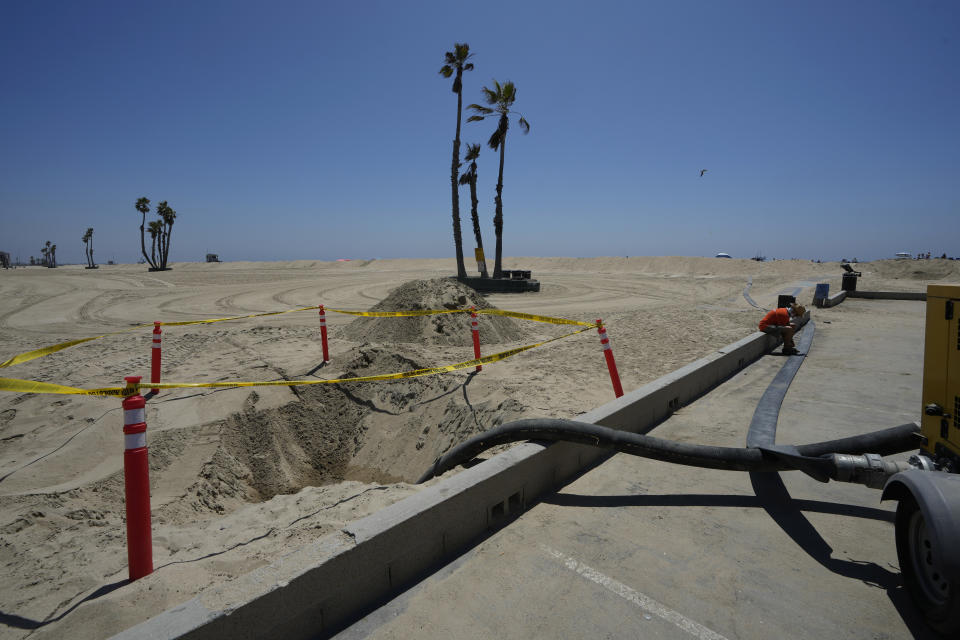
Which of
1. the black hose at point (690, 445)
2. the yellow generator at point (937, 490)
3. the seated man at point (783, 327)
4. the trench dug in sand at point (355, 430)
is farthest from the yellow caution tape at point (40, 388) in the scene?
the seated man at point (783, 327)

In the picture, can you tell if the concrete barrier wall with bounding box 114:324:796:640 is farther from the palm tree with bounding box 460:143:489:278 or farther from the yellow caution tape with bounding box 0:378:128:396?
the palm tree with bounding box 460:143:489:278

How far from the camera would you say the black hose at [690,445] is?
392 centimetres

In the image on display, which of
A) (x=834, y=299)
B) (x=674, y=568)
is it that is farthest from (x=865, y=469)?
(x=834, y=299)

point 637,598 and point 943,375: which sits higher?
point 943,375

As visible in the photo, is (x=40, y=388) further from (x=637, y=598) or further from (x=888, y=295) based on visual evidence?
(x=888, y=295)

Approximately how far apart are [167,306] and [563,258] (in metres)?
43.2

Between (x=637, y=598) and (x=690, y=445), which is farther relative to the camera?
(x=690, y=445)

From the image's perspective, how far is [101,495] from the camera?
5180 mm

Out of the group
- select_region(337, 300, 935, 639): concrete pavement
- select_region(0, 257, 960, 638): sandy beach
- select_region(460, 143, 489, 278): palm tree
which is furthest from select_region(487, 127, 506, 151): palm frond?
select_region(337, 300, 935, 639): concrete pavement

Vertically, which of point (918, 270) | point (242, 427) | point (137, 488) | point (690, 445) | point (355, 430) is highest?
point (918, 270)

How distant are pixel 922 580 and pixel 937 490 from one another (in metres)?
0.58

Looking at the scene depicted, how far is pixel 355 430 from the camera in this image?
8.16 metres

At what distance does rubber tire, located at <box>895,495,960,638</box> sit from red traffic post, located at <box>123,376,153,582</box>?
441 cm

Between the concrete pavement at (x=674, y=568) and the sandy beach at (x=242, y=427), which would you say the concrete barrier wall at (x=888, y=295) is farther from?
the concrete pavement at (x=674, y=568)
